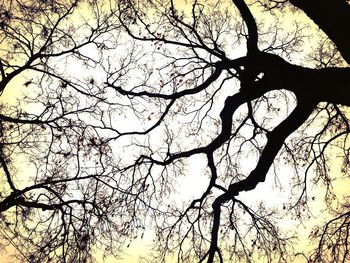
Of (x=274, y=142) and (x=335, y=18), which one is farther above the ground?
(x=335, y=18)

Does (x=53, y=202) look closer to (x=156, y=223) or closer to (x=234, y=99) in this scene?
(x=156, y=223)

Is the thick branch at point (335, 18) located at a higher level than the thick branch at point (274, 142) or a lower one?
higher

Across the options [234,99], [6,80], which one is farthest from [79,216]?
[234,99]

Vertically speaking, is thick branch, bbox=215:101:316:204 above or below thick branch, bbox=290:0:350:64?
below

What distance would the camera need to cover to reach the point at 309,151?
28.1ft

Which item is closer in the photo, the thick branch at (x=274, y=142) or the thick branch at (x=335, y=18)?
the thick branch at (x=335, y=18)

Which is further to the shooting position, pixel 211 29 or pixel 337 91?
pixel 211 29

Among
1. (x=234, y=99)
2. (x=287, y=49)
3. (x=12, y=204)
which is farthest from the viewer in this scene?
(x=287, y=49)

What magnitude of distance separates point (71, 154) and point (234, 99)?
130 inches

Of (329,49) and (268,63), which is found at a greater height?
(329,49)

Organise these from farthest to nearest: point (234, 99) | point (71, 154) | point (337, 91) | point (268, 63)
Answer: point (71, 154)
point (234, 99)
point (268, 63)
point (337, 91)

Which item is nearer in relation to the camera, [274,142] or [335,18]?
[335,18]

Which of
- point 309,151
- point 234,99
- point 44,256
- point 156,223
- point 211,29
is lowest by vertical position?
point 44,256

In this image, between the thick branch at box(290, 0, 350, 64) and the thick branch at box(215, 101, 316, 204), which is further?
the thick branch at box(215, 101, 316, 204)
